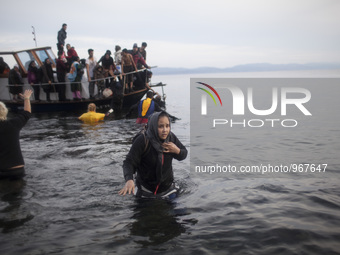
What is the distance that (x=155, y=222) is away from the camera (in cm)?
468

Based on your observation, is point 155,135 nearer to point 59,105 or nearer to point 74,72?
point 74,72

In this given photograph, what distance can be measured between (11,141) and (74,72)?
1250 cm

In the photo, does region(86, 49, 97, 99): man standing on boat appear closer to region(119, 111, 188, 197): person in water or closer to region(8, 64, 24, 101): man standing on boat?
region(8, 64, 24, 101): man standing on boat

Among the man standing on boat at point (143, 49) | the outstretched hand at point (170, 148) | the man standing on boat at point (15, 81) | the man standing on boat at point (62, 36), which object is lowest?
the outstretched hand at point (170, 148)

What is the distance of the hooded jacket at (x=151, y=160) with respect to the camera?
4.43 meters

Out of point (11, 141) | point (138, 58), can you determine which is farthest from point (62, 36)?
point (11, 141)

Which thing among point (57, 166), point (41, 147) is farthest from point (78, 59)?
point (57, 166)

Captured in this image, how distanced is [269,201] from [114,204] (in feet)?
9.28

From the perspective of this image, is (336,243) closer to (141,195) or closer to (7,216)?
(141,195)

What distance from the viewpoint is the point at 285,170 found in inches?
316

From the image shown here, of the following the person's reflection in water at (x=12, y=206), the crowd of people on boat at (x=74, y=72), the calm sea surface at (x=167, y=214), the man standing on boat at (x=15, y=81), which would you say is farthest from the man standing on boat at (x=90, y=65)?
the person's reflection in water at (x=12, y=206)

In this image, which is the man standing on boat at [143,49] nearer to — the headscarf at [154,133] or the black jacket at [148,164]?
the black jacket at [148,164]

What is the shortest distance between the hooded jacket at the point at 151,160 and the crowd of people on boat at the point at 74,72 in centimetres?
1359

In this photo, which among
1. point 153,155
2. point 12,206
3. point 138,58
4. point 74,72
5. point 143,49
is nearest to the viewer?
point 153,155
